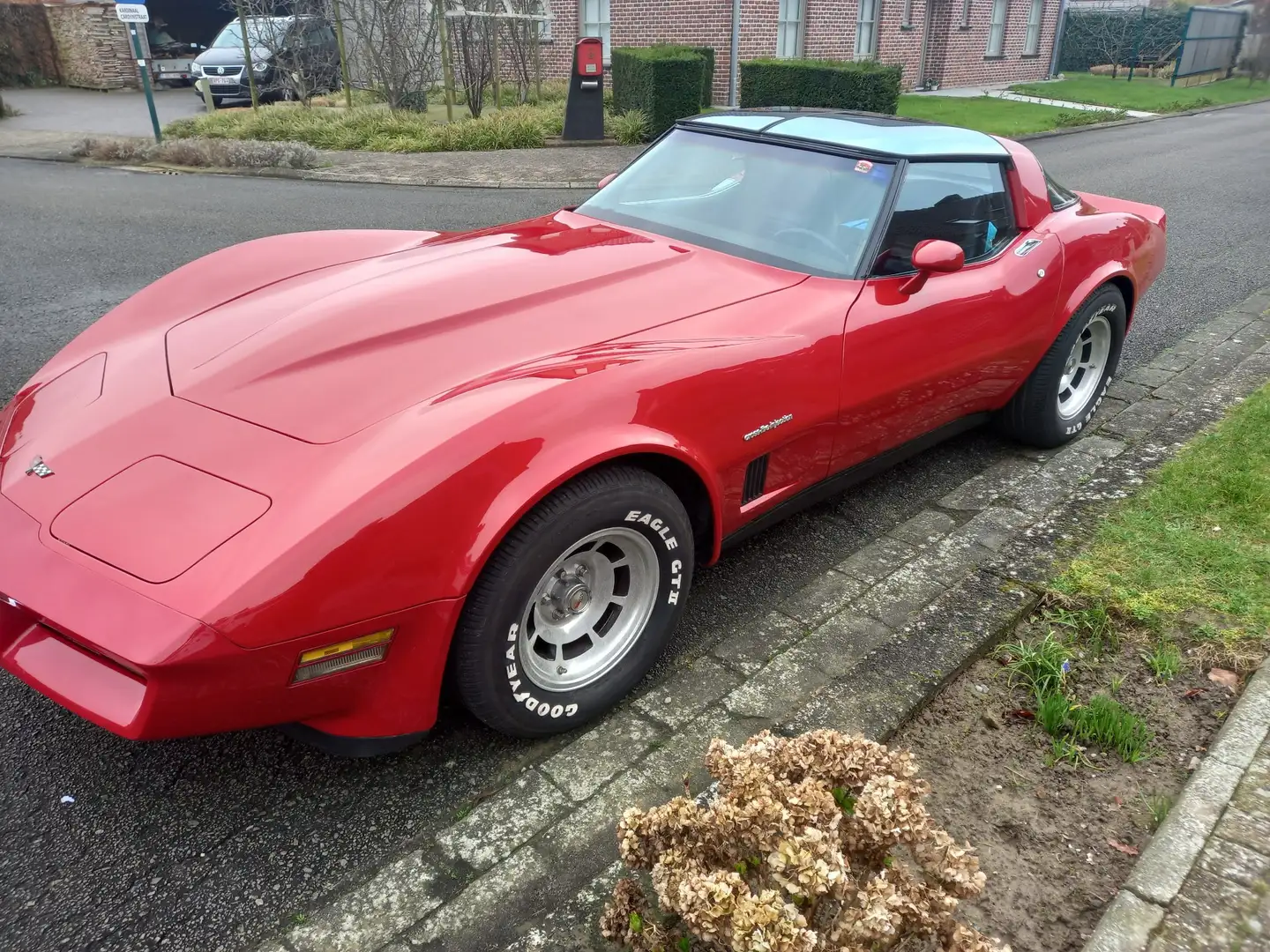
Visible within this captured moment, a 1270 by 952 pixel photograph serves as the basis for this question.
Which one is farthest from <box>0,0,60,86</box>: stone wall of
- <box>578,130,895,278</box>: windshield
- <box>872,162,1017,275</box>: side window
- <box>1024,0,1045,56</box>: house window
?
<box>1024,0,1045,56</box>: house window

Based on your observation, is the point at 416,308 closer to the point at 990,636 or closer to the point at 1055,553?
the point at 990,636

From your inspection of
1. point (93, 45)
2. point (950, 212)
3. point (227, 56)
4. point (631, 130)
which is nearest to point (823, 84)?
point (631, 130)

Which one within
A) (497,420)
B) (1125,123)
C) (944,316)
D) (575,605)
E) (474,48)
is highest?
(474,48)

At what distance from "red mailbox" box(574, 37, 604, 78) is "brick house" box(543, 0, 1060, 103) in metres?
4.65

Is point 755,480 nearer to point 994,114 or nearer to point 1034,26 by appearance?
point 994,114

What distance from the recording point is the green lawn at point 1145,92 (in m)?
20.7

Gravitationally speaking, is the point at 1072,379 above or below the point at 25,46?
below

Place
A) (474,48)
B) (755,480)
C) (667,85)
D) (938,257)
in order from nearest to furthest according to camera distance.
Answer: (755,480)
(938,257)
(667,85)
(474,48)

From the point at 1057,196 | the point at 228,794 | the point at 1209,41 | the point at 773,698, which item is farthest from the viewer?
the point at 1209,41

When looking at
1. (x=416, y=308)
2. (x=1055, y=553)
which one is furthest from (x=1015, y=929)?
(x=416, y=308)

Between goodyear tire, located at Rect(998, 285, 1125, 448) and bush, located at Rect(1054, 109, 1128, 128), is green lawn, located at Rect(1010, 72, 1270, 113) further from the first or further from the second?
goodyear tire, located at Rect(998, 285, 1125, 448)

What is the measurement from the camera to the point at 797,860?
150 centimetres

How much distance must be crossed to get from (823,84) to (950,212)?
12.5 meters

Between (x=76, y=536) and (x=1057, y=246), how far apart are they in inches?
138
